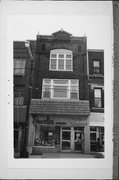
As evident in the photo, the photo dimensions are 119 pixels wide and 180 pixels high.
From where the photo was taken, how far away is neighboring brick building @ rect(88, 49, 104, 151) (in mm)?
3156

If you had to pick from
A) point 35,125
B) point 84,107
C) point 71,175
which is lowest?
point 71,175

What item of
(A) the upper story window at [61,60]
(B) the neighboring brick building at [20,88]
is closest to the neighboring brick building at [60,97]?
(A) the upper story window at [61,60]

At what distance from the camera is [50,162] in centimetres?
313

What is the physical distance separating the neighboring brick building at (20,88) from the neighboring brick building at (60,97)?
107mm

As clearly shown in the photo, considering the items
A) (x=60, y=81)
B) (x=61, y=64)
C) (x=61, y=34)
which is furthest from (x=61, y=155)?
(x=61, y=34)

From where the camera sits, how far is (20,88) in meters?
3.16

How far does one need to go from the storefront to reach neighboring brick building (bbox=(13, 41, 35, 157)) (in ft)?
0.42

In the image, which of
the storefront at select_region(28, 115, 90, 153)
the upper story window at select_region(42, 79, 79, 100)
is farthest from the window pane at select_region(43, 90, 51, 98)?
the storefront at select_region(28, 115, 90, 153)

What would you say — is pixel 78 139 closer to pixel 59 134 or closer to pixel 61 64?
pixel 59 134

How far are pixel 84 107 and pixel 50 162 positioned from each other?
839mm

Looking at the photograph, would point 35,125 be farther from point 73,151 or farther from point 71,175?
point 71,175

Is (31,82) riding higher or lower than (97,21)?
lower

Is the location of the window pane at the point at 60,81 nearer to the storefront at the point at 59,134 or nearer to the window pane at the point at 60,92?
the window pane at the point at 60,92

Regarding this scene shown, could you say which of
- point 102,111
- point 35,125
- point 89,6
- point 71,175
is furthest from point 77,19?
point 71,175
